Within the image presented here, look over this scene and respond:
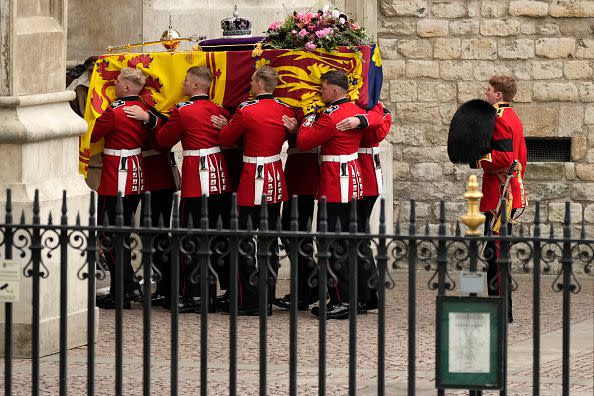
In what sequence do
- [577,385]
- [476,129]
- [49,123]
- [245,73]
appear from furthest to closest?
1. [245,73]
2. [476,129]
3. [49,123]
4. [577,385]

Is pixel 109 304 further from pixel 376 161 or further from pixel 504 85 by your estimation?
pixel 504 85

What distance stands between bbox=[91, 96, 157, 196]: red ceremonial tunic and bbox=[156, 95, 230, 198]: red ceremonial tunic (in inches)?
7.9

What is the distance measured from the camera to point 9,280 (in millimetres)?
6734

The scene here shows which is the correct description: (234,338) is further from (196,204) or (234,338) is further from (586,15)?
(586,15)

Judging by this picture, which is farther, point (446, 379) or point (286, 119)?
point (286, 119)

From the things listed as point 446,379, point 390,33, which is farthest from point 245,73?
point 446,379

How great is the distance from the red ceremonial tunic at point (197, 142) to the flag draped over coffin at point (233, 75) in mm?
246

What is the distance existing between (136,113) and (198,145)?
1.66 feet

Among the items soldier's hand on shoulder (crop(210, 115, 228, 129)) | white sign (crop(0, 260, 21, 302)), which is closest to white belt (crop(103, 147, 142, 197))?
soldier's hand on shoulder (crop(210, 115, 228, 129))

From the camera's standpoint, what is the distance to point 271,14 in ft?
42.5

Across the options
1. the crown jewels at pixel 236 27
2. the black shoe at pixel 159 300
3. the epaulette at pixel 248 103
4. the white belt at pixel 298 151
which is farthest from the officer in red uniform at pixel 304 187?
the crown jewels at pixel 236 27

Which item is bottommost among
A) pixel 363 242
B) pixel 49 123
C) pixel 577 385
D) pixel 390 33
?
pixel 577 385

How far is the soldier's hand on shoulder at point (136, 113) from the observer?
1073 centimetres

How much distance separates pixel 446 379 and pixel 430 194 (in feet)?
23.4
